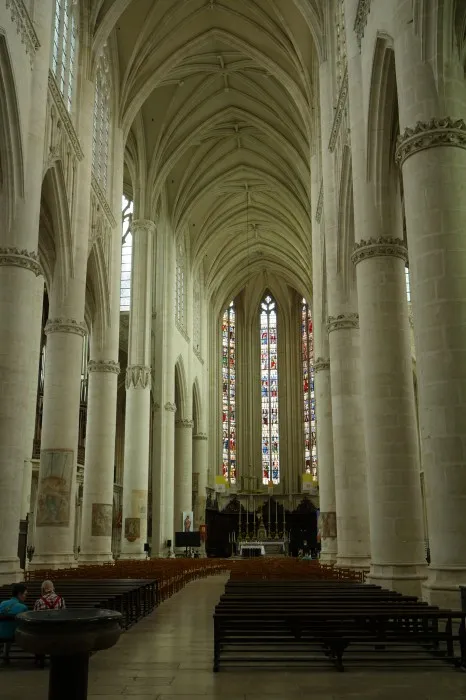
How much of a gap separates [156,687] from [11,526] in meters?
10.3

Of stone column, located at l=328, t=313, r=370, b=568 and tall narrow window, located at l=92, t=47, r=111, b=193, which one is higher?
tall narrow window, located at l=92, t=47, r=111, b=193

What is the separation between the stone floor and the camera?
651 cm

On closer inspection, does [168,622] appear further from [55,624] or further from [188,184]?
[188,184]

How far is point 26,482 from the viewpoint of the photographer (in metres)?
30.5

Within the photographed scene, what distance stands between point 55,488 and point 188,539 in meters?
17.6

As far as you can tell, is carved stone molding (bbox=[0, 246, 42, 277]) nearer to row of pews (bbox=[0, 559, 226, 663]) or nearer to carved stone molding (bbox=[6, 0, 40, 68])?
carved stone molding (bbox=[6, 0, 40, 68])

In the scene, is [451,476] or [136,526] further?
[136,526]

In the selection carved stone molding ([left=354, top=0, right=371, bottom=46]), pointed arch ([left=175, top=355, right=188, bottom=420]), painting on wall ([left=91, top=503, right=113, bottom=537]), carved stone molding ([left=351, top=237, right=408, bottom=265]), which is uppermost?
carved stone molding ([left=354, top=0, right=371, bottom=46])

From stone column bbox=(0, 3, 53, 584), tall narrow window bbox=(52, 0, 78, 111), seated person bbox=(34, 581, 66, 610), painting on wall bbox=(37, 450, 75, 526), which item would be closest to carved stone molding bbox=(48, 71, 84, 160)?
tall narrow window bbox=(52, 0, 78, 111)

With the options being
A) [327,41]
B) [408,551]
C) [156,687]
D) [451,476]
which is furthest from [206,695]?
[327,41]

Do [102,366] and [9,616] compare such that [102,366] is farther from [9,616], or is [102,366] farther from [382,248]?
[9,616]

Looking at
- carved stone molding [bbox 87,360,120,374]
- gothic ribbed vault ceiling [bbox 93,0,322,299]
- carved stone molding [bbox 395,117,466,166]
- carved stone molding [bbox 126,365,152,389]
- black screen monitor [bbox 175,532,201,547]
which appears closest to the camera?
carved stone molding [bbox 395,117,466,166]

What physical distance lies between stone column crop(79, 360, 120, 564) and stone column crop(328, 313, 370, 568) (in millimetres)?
9935

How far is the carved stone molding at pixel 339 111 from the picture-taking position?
20986mm
